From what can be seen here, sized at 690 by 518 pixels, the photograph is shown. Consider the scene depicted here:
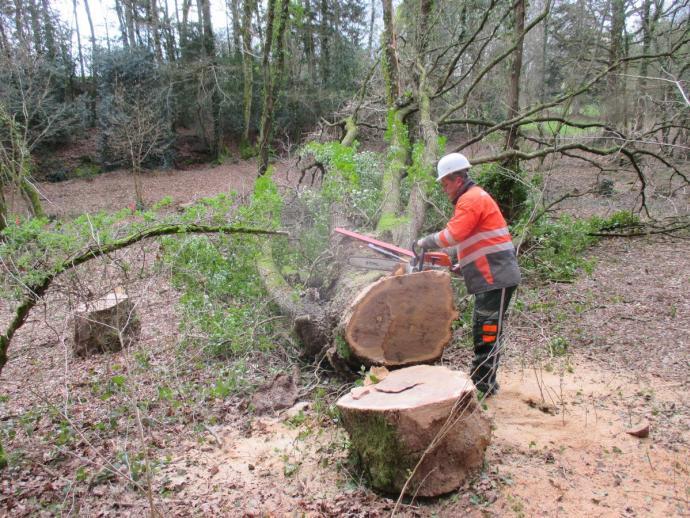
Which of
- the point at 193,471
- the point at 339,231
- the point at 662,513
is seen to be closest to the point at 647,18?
the point at 339,231

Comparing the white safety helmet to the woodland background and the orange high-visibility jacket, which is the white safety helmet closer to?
the orange high-visibility jacket

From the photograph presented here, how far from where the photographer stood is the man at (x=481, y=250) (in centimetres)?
365

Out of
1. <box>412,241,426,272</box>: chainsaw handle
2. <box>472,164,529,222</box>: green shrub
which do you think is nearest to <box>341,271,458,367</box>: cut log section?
<box>412,241,426,272</box>: chainsaw handle

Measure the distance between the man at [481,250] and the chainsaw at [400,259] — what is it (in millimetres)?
166

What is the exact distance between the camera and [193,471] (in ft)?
10.9

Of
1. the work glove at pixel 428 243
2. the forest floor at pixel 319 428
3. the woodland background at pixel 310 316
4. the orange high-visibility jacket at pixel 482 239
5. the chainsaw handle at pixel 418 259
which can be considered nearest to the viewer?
the forest floor at pixel 319 428

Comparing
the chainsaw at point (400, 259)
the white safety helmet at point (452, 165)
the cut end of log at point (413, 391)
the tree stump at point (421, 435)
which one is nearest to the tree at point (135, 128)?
the chainsaw at point (400, 259)

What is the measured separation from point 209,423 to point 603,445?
297 centimetres

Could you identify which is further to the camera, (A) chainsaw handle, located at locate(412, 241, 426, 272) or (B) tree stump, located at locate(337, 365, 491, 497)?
(A) chainsaw handle, located at locate(412, 241, 426, 272)

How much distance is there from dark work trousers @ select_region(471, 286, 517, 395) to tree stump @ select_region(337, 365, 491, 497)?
0.88 m

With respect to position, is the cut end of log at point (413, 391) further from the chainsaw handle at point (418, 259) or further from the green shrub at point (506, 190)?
the green shrub at point (506, 190)

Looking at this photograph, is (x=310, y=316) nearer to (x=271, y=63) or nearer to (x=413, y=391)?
(x=413, y=391)

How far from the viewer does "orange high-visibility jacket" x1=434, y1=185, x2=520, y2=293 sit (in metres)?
3.63

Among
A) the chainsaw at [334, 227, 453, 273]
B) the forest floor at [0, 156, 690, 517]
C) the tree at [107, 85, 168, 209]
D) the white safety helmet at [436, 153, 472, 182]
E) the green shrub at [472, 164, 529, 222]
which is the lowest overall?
the forest floor at [0, 156, 690, 517]
